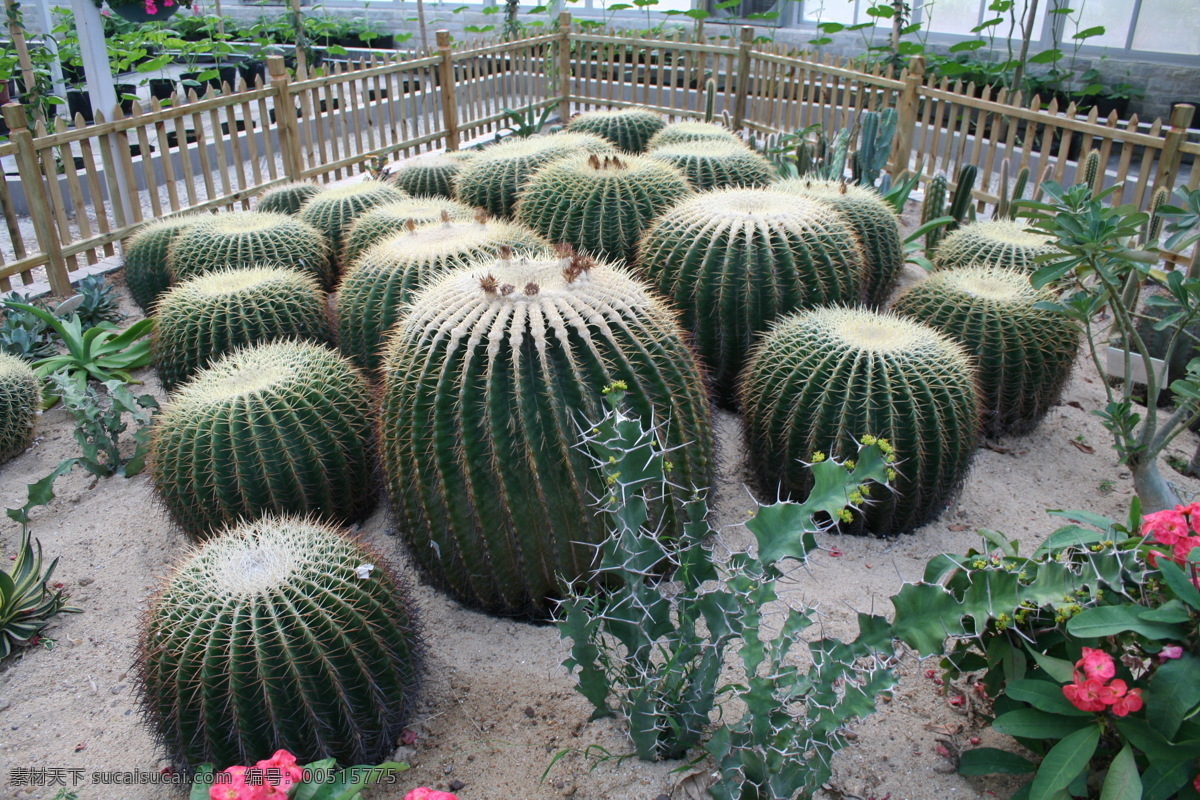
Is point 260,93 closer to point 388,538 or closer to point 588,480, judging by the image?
point 388,538

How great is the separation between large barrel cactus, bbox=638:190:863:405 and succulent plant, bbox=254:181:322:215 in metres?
3.18

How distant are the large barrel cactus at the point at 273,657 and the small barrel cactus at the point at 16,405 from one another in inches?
93.6

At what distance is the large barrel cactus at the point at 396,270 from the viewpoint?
3.72 metres

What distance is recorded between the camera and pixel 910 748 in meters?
2.31

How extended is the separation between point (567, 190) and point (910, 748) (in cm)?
322

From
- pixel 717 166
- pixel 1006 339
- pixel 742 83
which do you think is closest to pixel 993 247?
pixel 1006 339

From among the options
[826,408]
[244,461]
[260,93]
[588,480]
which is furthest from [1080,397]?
[260,93]

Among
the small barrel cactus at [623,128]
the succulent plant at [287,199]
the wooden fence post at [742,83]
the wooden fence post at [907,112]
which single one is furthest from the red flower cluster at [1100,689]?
the wooden fence post at [742,83]

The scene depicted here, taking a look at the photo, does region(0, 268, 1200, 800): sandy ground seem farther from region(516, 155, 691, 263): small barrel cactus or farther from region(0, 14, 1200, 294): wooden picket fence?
region(0, 14, 1200, 294): wooden picket fence

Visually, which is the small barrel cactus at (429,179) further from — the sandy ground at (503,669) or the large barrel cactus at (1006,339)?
the large barrel cactus at (1006,339)

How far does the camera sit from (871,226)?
4.88 m

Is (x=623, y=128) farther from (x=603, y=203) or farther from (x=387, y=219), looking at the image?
(x=387, y=219)

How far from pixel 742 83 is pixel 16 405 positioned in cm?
882

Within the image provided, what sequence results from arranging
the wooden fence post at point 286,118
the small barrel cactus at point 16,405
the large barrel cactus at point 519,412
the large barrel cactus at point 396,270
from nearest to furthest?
1. the large barrel cactus at point 519,412
2. the large barrel cactus at point 396,270
3. the small barrel cactus at point 16,405
4. the wooden fence post at point 286,118
